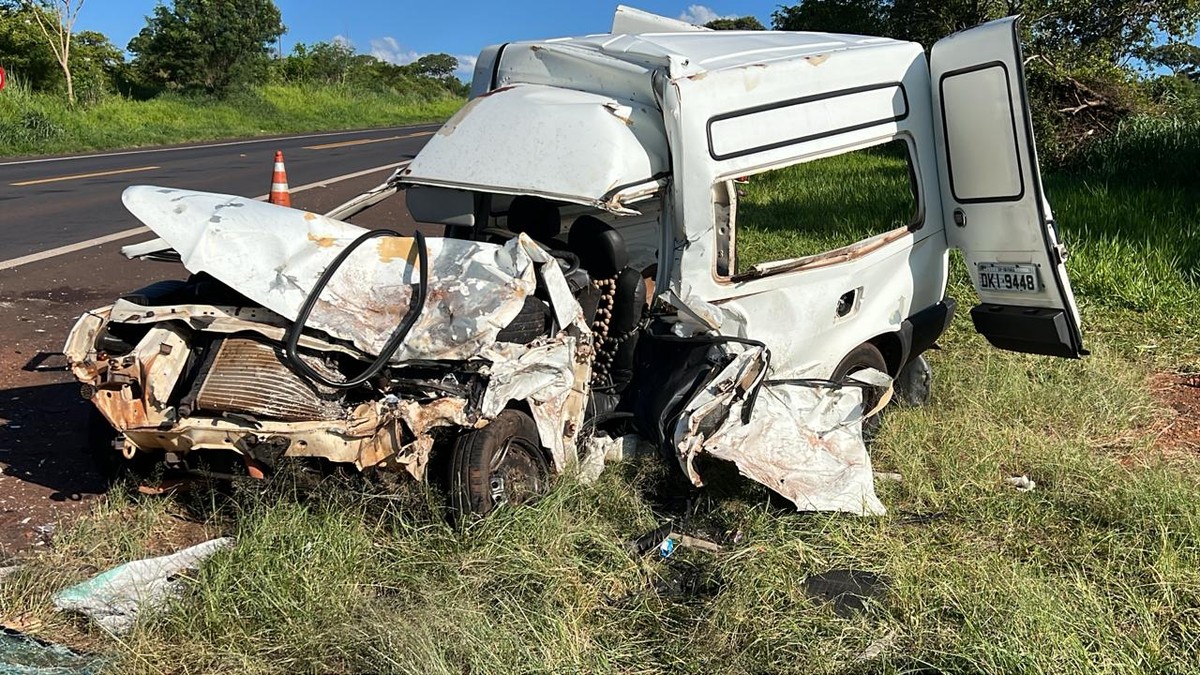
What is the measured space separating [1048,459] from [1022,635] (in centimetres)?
200

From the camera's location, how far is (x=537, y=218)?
4.69 metres

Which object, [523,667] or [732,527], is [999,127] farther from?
[523,667]

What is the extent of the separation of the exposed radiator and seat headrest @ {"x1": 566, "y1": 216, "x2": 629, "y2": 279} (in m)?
1.46

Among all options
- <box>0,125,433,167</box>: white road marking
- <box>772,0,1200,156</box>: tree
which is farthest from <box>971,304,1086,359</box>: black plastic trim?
<box>0,125,433,167</box>: white road marking

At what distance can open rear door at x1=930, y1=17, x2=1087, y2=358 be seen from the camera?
15.2ft

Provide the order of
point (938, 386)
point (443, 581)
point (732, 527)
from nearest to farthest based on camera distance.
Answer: point (443, 581) < point (732, 527) < point (938, 386)

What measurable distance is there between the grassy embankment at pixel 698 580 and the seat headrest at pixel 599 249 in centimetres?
91

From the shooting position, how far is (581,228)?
4539 mm

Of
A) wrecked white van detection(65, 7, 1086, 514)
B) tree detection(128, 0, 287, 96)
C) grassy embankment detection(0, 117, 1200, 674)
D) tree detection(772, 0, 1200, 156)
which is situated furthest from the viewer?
tree detection(128, 0, 287, 96)

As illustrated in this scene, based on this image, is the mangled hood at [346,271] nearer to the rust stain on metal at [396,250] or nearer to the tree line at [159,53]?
the rust stain on metal at [396,250]

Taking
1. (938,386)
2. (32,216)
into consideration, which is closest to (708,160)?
(938,386)

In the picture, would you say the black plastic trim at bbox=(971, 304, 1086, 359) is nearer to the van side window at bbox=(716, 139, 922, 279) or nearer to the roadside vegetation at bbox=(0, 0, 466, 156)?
the van side window at bbox=(716, 139, 922, 279)

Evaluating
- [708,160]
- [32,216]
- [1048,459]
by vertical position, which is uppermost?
[708,160]

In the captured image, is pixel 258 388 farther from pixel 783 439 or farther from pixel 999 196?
pixel 999 196
